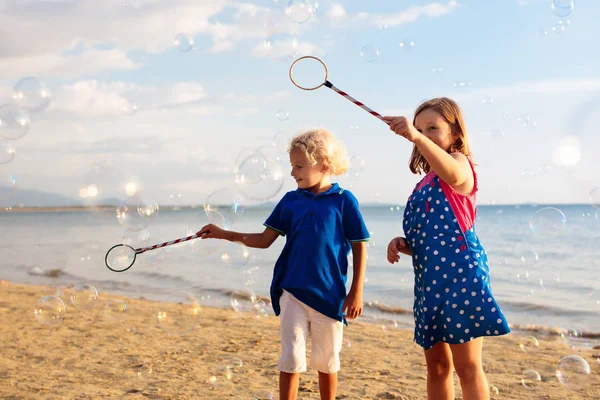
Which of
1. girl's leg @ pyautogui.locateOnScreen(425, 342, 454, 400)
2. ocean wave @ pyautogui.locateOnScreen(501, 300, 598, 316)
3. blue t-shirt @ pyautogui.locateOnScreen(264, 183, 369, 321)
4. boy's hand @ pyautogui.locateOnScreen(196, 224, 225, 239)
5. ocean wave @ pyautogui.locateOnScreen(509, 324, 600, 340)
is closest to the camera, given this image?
girl's leg @ pyautogui.locateOnScreen(425, 342, 454, 400)

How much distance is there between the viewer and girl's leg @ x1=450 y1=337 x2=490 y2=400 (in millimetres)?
2490

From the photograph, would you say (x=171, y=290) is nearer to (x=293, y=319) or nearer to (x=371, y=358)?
(x=371, y=358)

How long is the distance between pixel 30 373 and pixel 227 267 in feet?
29.8

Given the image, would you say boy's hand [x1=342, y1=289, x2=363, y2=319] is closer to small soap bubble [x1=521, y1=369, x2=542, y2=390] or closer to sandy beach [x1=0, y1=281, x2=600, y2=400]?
sandy beach [x1=0, y1=281, x2=600, y2=400]

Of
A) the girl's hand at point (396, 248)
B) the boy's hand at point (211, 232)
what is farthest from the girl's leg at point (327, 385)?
the boy's hand at point (211, 232)

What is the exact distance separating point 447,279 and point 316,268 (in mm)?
699

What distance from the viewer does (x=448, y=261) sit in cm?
256

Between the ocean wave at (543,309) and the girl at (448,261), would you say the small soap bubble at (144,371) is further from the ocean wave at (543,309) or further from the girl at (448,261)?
the ocean wave at (543,309)

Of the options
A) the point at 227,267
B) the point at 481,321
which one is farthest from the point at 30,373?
the point at 227,267

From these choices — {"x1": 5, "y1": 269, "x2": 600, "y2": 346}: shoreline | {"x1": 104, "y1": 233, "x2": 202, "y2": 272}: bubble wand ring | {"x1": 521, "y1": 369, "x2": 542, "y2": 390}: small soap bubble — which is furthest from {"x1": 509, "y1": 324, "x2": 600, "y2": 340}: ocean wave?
{"x1": 104, "y1": 233, "x2": 202, "y2": 272}: bubble wand ring

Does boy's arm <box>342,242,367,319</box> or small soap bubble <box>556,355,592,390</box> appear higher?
boy's arm <box>342,242,367,319</box>

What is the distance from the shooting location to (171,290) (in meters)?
10.5

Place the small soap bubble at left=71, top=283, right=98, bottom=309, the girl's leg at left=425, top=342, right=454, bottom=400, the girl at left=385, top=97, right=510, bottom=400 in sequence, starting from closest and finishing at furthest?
the girl at left=385, top=97, right=510, bottom=400, the girl's leg at left=425, top=342, right=454, bottom=400, the small soap bubble at left=71, top=283, right=98, bottom=309

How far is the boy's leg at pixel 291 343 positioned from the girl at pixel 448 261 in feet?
1.93
